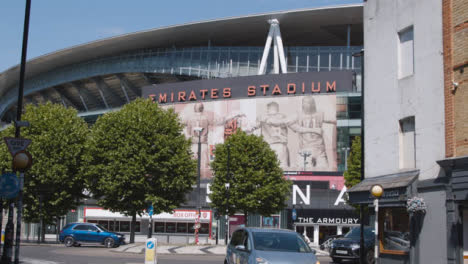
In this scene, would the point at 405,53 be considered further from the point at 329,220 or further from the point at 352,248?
the point at 329,220

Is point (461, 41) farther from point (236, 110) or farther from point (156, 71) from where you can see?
point (156, 71)

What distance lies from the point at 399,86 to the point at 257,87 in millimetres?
48884

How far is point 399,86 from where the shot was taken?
1953cm

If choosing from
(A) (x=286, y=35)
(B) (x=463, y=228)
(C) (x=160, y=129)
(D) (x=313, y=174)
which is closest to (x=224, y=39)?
(A) (x=286, y=35)

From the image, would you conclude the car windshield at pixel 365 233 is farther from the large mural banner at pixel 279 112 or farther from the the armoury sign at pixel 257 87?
the the armoury sign at pixel 257 87

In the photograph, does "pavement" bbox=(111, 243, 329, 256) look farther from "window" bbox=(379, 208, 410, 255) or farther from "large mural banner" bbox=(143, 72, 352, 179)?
"large mural banner" bbox=(143, 72, 352, 179)

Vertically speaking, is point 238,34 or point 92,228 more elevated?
point 238,34

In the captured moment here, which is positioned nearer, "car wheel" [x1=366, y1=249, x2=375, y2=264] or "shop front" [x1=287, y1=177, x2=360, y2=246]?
"car wheel" [x1=366, y1=249, x2=375, y2=264]

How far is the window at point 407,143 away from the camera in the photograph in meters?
18.9

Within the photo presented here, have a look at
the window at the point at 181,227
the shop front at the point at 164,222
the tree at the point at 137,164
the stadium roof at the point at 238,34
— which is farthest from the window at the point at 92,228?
the stadium roof at the point at 238,34

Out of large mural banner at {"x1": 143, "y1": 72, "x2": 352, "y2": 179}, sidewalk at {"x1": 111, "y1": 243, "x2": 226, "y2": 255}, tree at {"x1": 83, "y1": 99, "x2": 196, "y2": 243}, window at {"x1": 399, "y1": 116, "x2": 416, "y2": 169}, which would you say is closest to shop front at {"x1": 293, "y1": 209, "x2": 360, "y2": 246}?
large mural banner at {"x1": 143, "y1": 72, "x2": 352, "y2": 179}

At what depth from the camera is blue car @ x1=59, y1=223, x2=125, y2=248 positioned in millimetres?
37406

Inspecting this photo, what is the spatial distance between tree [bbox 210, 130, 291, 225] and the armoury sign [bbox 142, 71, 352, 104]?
64.9ft

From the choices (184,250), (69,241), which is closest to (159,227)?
(69,241)
